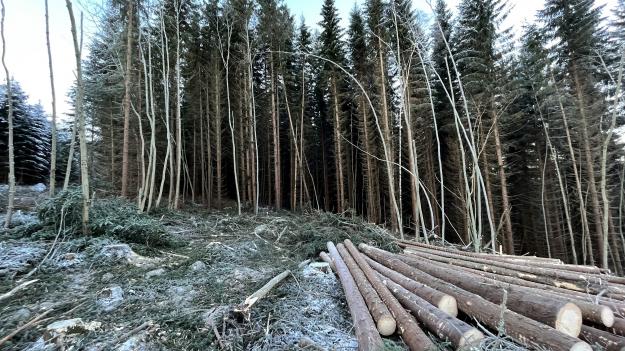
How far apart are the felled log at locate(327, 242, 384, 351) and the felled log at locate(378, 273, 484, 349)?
0.50m

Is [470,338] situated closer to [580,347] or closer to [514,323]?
[514,323]

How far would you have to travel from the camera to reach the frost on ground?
2936 millimetres

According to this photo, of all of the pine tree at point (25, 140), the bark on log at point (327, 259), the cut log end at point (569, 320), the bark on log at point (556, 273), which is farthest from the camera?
the pine tree at point (25, 140)

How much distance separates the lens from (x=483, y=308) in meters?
2.85

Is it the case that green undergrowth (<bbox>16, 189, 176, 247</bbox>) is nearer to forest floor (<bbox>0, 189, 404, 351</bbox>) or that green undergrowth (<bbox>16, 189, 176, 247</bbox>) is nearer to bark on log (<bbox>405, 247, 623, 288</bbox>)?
forest floor (<bbox>0, 189, 404, 351</bbox>)

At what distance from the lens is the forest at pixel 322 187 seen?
310cm

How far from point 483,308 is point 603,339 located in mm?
847

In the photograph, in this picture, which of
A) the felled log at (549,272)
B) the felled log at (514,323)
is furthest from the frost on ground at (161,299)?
the felled log at (549,272)

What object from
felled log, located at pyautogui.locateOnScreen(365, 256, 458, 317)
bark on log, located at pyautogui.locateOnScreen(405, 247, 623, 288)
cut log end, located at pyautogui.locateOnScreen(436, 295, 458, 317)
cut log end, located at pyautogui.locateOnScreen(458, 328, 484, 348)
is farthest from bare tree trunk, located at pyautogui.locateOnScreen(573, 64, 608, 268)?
cut log end, located at pyautogui.locateOnScreen(458, 328, 484, 348)

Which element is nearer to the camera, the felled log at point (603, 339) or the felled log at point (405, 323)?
the felled log at point (603, 339)

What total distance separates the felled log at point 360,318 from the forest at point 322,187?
0.09 feet

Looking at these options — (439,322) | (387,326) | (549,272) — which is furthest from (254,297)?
(549,272)

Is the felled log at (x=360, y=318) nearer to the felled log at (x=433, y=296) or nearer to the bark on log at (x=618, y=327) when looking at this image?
the felled log at (x=433, y=296)

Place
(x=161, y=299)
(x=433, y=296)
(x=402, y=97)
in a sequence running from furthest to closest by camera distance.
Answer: (x=402, y=97) < (x=161, y=299) < (x=433, y=296)
